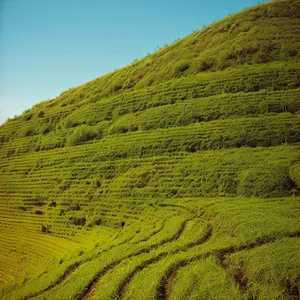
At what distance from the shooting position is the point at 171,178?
25328 mm

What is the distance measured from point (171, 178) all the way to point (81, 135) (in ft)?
58.1

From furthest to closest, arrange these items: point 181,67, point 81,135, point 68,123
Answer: point 68,123
point 181,67
point 81,135

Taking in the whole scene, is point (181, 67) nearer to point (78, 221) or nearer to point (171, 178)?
point (171, 178)

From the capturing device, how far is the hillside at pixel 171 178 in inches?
536

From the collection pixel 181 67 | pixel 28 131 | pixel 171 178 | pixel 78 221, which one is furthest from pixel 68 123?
pixel 171 178

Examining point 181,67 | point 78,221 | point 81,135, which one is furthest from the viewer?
point 181,67

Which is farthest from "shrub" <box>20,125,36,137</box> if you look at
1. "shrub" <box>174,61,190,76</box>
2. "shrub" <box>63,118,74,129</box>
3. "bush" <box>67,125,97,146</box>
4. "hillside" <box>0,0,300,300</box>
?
"shrub" <box>174,61,190,76</box>

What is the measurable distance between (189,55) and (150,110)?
41.9ft

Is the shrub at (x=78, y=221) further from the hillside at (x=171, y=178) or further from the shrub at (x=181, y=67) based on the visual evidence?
the shrub at (x=181, y=67)

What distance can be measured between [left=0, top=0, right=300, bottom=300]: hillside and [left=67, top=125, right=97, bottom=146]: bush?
0.16 meters

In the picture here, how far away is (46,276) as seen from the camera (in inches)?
663

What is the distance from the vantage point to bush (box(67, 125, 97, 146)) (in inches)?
1489

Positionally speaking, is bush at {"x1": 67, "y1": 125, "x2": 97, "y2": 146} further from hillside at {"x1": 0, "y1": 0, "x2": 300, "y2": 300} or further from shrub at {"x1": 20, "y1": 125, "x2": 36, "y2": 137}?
shrub at {"x1": 20, "y1": 125, "x2": 36, "y2": 137}

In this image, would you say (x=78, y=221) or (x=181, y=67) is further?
(x=181, y=67)
